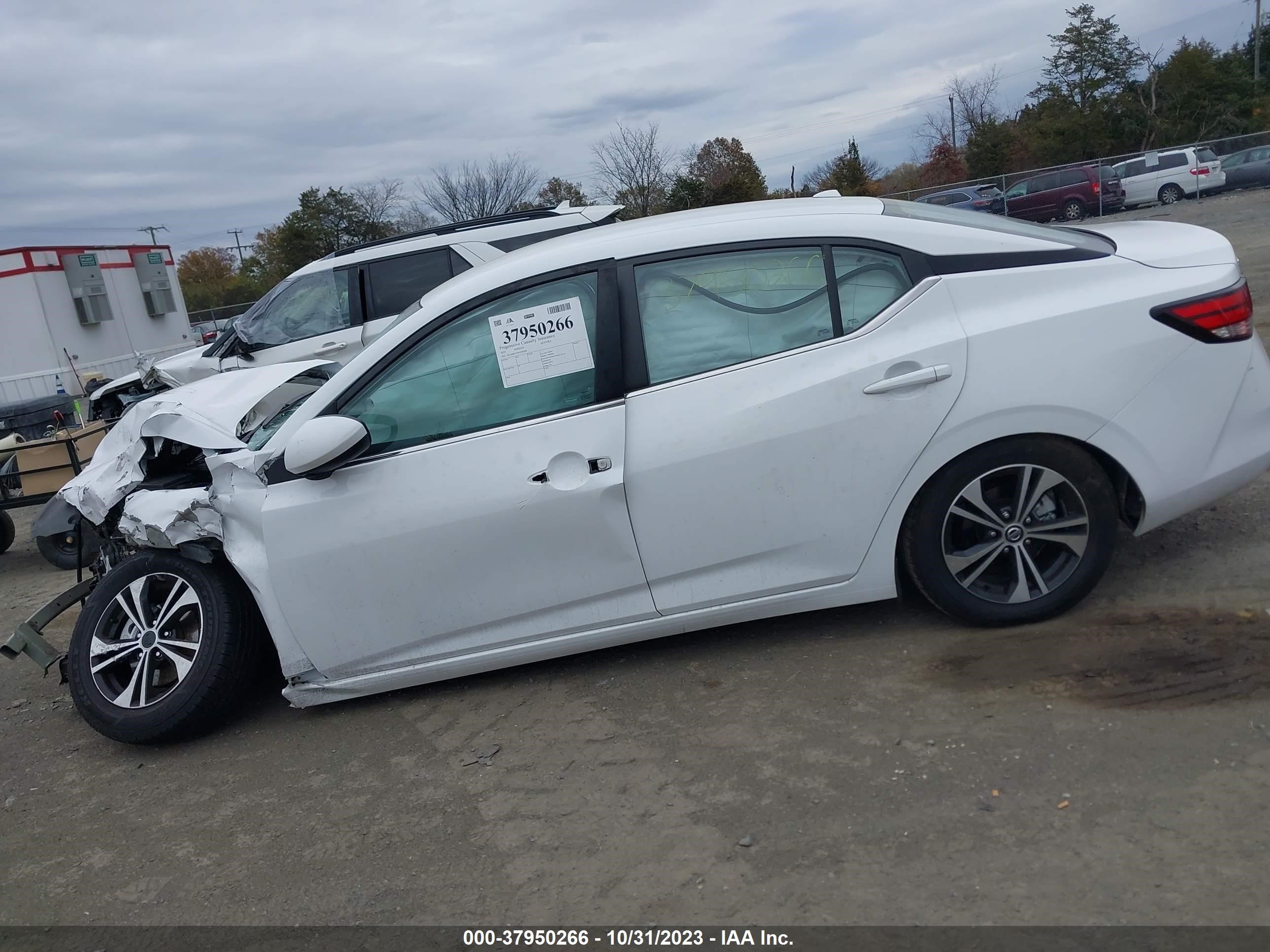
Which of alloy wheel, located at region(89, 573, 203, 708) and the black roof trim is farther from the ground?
the black roof trim

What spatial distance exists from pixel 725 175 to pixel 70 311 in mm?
20258

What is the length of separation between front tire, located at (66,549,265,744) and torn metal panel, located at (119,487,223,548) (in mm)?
116

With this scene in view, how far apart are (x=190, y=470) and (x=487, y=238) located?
5325 millimetres

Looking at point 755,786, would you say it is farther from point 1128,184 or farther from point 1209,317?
point 1128,184

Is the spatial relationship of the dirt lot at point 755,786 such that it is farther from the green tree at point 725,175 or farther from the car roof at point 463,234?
the green tree at point 725,175

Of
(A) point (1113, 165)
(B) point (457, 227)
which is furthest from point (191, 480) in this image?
(A) point (1113, 165)

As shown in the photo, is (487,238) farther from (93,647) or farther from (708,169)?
(708,169)

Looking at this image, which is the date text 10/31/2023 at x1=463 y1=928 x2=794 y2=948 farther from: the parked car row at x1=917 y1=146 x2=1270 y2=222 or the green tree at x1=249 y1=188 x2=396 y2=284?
the green tree at x1=249 y1=188 x2=396 y2=284

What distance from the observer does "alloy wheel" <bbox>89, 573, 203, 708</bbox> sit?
4.25m

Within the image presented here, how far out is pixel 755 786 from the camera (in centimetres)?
324

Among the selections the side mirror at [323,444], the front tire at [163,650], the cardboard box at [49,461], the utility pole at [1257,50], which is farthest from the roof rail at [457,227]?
the utility pole at [1257,50]

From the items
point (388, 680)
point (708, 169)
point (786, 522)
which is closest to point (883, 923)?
point (786, 522)

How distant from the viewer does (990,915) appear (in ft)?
8.22

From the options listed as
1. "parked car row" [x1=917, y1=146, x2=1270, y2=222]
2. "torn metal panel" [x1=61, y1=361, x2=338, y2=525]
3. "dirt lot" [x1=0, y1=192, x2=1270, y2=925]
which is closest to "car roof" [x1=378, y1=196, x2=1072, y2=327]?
"torn metal panel" [x1=61, y1=361, x2=338, y2=525]
